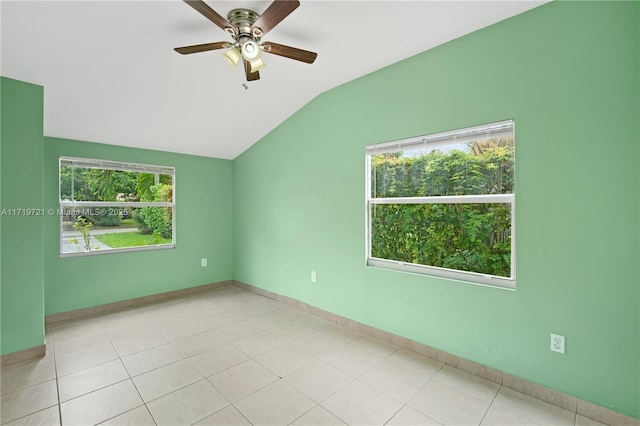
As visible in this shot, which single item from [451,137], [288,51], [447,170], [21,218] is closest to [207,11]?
[288,51]

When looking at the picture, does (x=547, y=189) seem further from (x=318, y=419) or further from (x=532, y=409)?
(x=318, y=419)

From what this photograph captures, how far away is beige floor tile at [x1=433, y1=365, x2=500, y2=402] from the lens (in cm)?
204

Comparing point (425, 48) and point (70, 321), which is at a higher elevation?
point (425, 48)

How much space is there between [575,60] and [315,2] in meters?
1.69

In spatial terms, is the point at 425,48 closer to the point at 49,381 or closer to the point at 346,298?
the point at 346,298

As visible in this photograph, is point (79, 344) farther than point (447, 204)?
Yes

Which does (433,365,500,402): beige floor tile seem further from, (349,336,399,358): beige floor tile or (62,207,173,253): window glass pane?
(62,207,173,253): window glass pane

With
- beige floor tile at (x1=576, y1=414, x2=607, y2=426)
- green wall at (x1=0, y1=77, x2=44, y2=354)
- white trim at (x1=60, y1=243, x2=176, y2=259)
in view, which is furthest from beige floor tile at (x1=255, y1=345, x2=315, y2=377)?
white trim at (x1=60, y1=243, x2=176, y2=259)

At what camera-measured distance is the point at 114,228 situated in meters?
3.74

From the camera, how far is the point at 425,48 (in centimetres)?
249

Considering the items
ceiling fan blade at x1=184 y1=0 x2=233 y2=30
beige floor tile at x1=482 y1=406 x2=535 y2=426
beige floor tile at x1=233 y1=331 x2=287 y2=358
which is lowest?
beige floor tile at x1=482 y1=406 x2=535 y2=426

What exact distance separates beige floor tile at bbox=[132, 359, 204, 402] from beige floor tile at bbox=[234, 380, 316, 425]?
1.71 feet

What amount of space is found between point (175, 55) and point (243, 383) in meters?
2.62

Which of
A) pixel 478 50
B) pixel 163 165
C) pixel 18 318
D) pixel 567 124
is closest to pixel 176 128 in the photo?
pixel 163 165
